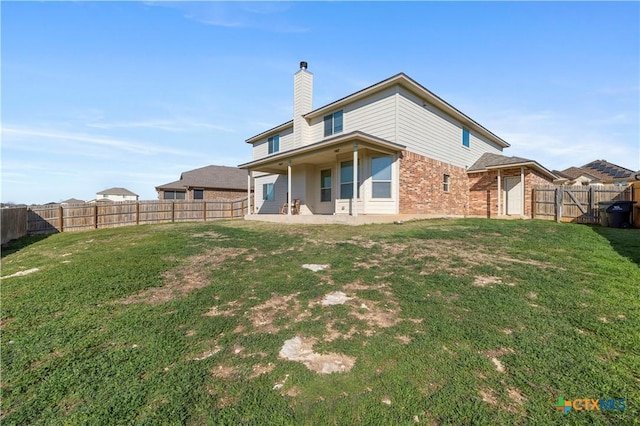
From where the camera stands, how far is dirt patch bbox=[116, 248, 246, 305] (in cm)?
435

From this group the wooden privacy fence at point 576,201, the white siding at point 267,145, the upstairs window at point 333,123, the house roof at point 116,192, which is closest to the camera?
the wooden privacy fence at point 576,201

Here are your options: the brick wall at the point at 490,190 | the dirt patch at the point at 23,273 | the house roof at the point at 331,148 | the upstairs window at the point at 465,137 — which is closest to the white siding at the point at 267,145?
the house roof at the point at 331,148

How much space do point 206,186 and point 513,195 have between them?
84.0 ft

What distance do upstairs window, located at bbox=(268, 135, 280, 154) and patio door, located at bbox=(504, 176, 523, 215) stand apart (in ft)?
45.5

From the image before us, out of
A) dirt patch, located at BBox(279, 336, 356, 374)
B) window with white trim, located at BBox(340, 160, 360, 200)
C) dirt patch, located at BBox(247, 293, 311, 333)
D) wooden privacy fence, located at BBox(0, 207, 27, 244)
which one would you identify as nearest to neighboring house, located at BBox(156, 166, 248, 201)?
wooden privacy fence, located at BBox(0, 207, 27, 244)

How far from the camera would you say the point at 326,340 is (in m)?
3.12

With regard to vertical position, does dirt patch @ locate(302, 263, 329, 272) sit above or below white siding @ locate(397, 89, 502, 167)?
below

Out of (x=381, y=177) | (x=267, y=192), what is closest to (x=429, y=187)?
(x=381, y=177)

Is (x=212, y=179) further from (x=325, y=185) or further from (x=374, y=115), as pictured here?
(x=374, y=115)

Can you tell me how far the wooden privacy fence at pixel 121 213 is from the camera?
1374cm

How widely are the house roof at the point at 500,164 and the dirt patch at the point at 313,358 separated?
1549 cm

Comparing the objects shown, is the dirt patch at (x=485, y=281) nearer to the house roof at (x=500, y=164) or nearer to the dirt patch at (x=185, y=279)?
the dirt patch at (x=185, y=279)

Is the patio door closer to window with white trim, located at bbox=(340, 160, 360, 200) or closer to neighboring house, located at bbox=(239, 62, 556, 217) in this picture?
neighboring house, located at bbox=(239, 62, 556, 217)

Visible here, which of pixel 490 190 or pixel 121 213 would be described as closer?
pixel 490 190
